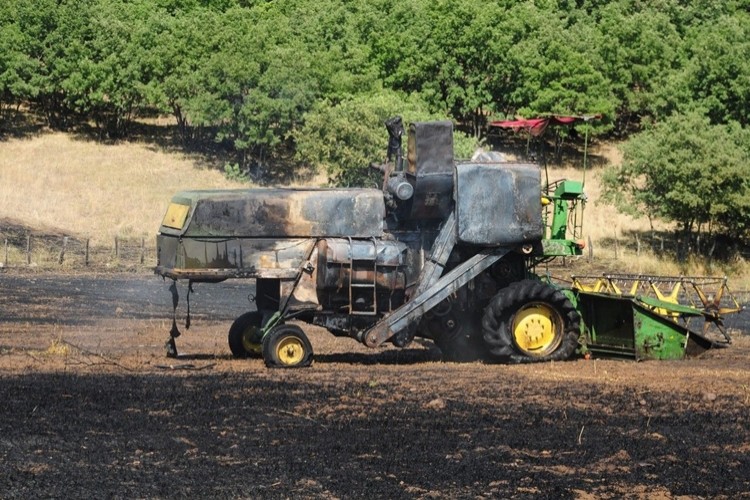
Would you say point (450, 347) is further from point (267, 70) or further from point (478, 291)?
point (267, 70)

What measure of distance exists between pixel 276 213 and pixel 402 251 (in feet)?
6.67

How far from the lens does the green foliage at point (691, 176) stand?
5794 centimetres

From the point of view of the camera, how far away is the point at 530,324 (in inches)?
816

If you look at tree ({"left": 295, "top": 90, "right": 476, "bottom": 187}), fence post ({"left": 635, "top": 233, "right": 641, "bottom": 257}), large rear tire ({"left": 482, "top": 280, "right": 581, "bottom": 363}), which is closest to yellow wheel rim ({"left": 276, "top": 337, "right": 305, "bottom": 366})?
large rear tire ({"left": 482, "top": 280, "right": 581, "bottom": 363})

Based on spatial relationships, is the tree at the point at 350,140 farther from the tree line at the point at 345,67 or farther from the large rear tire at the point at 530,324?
the large rear tire at the point at 530,324

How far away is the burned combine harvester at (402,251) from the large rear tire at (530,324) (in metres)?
0.02

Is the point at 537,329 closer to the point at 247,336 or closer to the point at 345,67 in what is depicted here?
the point at 247,336

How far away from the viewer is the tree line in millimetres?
86875

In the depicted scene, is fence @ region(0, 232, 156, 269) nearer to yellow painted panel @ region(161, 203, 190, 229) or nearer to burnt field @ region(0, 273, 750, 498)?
burnt field @ region(0, 273, 750, 498)

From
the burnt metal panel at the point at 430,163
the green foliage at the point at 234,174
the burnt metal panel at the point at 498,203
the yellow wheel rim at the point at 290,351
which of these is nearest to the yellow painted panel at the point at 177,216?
the yellow wheel rim at the point at 290,351

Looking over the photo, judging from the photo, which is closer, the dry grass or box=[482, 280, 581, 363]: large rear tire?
box=[482, 280, 581, 363]: large rear tire

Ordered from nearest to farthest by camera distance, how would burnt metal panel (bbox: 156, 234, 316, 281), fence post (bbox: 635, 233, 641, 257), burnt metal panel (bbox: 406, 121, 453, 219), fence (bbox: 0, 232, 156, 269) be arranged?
burnt metal panel (bbox: 156, 234, 316, 281)
burnt metal panel (bbox: 406, 121, 453, 219)
fence (bbox: 0, 232, 156, 269)
fence post (bbox: 635, 233, 641, 257)

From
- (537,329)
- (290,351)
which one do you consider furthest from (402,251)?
(537,329)

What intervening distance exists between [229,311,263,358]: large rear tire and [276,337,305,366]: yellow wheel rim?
186cm
